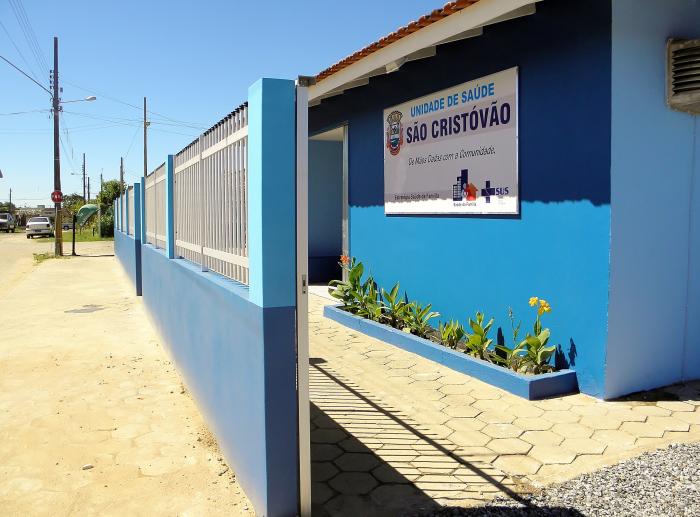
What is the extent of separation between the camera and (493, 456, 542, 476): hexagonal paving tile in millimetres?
3330

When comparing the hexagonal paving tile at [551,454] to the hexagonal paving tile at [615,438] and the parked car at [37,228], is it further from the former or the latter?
the parked car at [37,228]

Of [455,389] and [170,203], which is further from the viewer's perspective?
[170,203]

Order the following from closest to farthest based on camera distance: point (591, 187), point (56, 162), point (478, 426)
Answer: point (478, 426) < point (591, 187) < point (56, 162)


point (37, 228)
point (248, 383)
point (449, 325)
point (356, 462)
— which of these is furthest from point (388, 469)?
point (37, 228)

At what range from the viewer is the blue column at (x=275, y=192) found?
2736mm

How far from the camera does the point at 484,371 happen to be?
508 cm

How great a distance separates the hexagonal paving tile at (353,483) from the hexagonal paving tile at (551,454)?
1057 mm

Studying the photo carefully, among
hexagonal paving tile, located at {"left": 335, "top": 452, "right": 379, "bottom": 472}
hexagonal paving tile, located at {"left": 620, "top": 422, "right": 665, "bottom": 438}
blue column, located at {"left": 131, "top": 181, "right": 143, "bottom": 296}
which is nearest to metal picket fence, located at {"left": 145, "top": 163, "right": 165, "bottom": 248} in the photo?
blue column, located at {"left": 131, "top": 181, "right": 143, "bottom": 296}

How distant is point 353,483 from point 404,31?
14.5 ft

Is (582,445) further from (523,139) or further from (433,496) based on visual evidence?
(523,139)

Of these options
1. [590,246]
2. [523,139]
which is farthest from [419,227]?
[590,246]

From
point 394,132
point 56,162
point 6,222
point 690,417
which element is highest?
point 56,162

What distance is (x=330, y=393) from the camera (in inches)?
190

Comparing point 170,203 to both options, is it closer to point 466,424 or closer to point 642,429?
point 466,424
